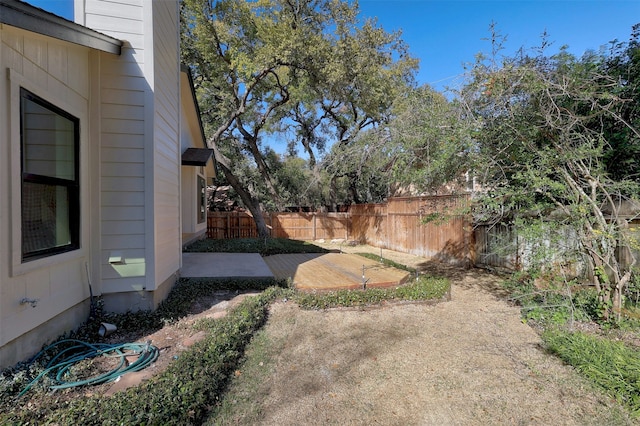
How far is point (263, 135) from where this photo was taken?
21.8 metres

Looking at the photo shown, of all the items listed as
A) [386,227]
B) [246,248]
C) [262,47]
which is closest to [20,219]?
[246,248]

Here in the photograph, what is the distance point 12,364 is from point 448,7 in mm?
12907

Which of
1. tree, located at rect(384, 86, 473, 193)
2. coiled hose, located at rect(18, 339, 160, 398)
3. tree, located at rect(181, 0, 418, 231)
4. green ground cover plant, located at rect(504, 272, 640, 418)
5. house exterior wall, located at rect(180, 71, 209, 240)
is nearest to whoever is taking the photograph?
coiled hose, located at rect(18, 339, 160, 398)

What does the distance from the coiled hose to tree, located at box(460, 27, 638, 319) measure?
4976mm

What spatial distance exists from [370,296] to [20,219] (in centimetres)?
466

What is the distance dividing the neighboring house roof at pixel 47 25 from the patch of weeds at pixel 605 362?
587cm

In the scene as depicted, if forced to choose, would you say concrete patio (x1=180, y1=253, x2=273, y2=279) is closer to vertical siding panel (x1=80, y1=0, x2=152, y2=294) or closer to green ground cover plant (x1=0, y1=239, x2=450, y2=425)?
green ground cover plant (x1=0, y1=239, x2=450, y2=425)

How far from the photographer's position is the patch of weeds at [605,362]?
279 centimetres

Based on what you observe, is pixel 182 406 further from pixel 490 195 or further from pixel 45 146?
pixel 490 195

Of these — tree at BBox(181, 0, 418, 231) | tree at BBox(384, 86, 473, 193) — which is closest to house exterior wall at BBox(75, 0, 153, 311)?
tree at BBox(384, 86, 473, 193)

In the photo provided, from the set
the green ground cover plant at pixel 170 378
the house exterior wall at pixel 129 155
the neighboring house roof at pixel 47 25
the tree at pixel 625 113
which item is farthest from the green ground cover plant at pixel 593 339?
the neighboring house roof at pixel 47 25

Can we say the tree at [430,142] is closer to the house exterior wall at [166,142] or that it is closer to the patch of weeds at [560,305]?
the patch of weeds at [560,305]

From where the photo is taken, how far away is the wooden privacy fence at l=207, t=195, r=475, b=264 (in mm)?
9539

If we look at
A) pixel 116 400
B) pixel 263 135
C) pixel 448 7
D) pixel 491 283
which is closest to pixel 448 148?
pixel 491 283
